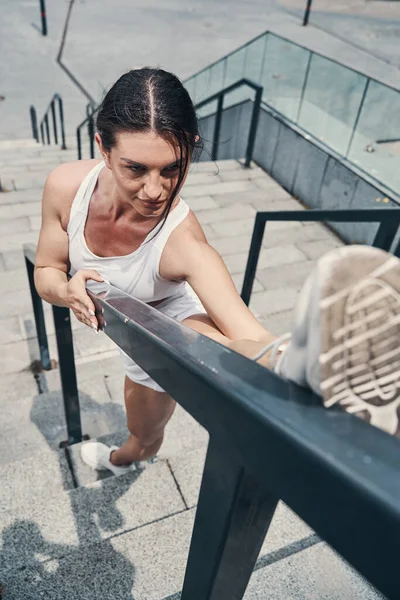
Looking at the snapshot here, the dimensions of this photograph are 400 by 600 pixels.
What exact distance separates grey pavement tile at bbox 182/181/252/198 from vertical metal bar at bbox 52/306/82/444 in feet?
13.4

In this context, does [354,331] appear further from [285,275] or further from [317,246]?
[317,246]

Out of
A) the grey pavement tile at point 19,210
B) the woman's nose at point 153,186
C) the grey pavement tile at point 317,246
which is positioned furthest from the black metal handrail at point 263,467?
the grey pavement tile at point 19,210

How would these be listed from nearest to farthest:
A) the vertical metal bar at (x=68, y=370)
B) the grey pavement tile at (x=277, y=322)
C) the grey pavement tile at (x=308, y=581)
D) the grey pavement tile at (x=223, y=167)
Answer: the grey pavement tile at (x=308, y=581)
the vertical metal bar at (x=68, y=370)
the grey pavement tile at (x=277, y=322)
the grey pavement tile at (x=223, y=167)

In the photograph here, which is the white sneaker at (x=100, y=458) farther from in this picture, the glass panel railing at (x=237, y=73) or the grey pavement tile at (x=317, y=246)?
the glass panel railing at (x=237, y=73)

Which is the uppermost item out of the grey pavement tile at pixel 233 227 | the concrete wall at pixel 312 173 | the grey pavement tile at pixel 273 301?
the concrete wall at pixel 312 173

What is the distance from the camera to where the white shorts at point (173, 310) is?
1909mm

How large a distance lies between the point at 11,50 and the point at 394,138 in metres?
15.9

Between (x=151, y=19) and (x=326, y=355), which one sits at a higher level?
(x=326, y=355)

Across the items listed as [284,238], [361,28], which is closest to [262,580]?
[284,238]

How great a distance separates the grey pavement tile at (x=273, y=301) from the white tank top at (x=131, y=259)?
97.2 inches

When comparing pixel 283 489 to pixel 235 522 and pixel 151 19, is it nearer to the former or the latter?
pixel 235 522

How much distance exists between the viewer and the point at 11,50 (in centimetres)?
1656

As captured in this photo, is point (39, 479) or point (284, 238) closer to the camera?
point (39, 479)

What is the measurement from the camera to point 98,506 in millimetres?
2152
